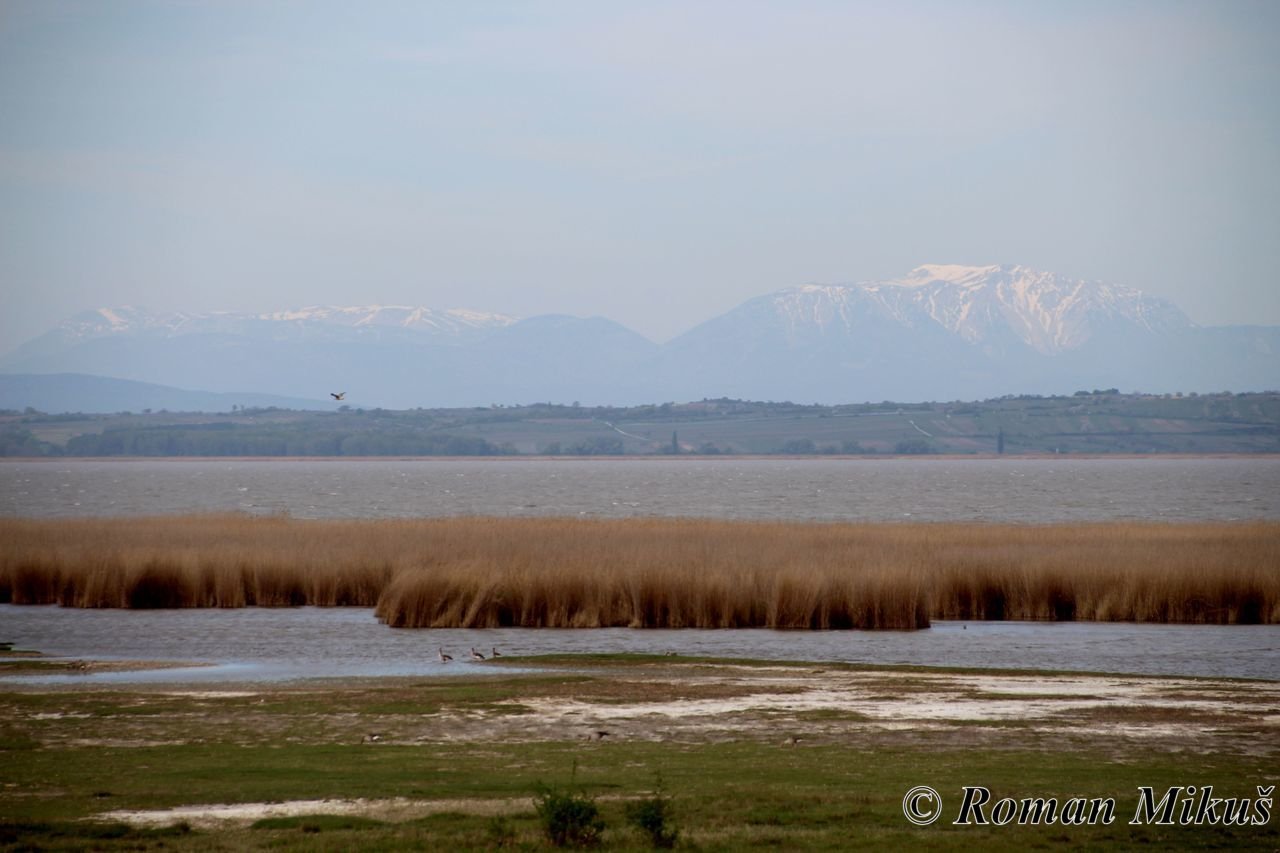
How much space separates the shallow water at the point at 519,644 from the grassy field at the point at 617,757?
143 inches

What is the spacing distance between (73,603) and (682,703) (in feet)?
80.1

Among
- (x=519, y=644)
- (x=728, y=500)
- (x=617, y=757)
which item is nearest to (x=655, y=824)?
(x=617, y=757)

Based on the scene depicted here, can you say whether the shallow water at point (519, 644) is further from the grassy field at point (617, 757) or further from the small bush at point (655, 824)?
the small bush at point (655, 824)

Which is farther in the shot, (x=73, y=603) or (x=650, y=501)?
(x=650, y=501)

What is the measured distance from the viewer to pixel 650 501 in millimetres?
109688

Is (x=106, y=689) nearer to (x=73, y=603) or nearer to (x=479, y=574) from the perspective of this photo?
(x=479, y=574)

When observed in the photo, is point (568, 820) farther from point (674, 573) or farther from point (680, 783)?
point (674, 573)

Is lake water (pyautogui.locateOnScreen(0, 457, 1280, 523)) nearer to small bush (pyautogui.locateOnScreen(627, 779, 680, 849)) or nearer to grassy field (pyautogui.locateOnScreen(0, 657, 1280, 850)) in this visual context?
grassy field (pyautogui.locateOnScreen(0, 657, 1280, 850))

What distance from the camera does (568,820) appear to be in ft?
38.8

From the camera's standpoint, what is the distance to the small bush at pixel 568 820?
38.7ft

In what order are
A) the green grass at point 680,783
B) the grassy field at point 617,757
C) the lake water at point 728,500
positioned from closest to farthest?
the green grass at point 680,783 < the grassy field at point 617,757 < the lake water at point 728,500

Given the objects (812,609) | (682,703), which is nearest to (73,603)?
(812,609)

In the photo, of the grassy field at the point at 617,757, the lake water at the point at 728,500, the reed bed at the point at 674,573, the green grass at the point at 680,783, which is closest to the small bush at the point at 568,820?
the grassy field at the point at 617,757

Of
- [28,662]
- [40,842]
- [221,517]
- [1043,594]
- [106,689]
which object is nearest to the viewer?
[40,842]
